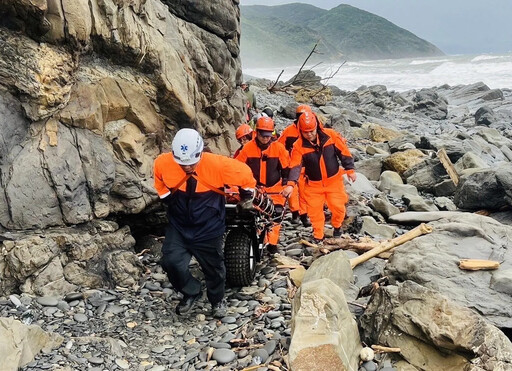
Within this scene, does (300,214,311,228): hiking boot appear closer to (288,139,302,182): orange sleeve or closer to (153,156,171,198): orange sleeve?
(288,139,302,182): orange sleeve

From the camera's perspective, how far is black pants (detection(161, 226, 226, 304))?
16.9ft

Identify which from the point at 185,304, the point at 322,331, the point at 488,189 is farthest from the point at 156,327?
the point at 488,189

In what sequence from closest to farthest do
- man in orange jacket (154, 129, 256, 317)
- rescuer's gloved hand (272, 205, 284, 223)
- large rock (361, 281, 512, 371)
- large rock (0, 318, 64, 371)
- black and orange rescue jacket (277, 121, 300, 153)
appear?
large rock (0, 318, 64, 371) < large rock (361, 281, 512, 371) < man in orange jacket (154, 129, 256, 317) < rescuer's gloved hand (272, 205, 284, 223) < black and orange rescue jacket (277, 121, 300, 153)

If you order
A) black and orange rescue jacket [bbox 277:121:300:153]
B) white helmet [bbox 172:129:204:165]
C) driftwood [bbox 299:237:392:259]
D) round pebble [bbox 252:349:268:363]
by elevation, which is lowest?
round pebble [bbox 252:349:268:363]

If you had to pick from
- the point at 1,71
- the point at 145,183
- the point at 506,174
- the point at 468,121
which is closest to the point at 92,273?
the point at 145,183

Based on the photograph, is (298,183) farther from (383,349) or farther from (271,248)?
(383,349)

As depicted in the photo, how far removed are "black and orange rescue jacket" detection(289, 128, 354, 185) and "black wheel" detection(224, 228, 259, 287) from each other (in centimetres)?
177

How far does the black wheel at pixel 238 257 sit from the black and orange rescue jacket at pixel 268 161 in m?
1.40

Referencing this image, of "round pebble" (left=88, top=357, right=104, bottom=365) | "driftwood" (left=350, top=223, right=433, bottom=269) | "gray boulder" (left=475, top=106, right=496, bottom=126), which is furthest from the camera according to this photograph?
"gray boulder" (left=475, top=106, right=496, bottom=126)

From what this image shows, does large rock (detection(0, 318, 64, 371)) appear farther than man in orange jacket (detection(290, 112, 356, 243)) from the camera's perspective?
No

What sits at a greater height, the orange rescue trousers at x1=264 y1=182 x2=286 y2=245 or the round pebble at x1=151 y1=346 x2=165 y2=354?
the orange rescue trousers at x1=264 y1=182 x2=286 y2=245

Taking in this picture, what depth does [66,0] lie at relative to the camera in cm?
561

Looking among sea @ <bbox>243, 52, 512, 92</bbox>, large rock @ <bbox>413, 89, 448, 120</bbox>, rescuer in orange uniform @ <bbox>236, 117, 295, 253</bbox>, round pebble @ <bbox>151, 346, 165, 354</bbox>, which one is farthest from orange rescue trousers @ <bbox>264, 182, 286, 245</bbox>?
sea @ <bbox>243, 52, 512, 92</bbox>

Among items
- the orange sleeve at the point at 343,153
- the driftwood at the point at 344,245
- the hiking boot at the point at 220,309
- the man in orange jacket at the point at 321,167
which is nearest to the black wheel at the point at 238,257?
the hiking boot at the point at 220,309
